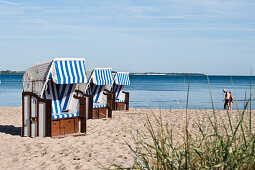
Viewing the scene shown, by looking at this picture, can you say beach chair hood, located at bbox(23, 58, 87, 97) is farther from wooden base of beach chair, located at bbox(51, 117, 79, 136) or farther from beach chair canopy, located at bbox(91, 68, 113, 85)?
beach chair canopy, located at bbox(91, 68, 113, 85)

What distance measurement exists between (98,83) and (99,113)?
3.34 feet

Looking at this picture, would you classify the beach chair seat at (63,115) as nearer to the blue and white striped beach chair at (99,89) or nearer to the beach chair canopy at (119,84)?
the blue and white striped beach chair at (99,89)

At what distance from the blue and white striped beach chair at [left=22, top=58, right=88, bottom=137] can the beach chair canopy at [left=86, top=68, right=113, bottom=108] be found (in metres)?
3.18

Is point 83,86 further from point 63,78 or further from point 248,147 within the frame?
point 248,147

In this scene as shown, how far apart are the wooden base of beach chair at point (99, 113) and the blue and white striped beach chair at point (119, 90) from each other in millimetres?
2222

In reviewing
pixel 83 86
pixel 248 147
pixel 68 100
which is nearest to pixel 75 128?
pixel 68 100

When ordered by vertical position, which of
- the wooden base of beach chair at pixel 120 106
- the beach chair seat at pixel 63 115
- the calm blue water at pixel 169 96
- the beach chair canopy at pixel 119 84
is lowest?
the calm blue water at pixel 169 96

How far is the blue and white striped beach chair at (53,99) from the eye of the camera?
6773 millimetres

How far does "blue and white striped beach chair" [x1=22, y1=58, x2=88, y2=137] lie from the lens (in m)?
6.77

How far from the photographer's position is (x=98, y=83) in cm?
1074

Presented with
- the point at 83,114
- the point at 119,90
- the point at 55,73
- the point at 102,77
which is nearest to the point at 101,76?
the point at 102,77

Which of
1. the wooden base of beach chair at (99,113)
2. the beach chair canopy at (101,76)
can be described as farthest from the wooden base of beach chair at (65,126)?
the beach chair canopy at (101,76)

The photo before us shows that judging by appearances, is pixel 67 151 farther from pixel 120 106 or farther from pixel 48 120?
pixel 120 106

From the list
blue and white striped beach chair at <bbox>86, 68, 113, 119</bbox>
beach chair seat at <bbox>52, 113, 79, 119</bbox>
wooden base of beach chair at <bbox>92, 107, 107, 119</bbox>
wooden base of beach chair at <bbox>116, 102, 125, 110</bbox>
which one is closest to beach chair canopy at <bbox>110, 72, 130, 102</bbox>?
wooden base of beach chair at <bbox>116, 102, 125, 110</bbox>
